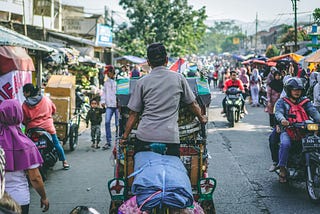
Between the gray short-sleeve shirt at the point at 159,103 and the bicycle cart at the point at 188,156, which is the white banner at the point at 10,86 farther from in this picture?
the gray short-sleeve shirt at the point at 159,103

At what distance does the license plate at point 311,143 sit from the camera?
20.5 feet

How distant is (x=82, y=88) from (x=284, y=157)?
43.1ft

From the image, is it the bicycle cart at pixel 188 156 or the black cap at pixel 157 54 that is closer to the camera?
the black cap at pixel 157 54

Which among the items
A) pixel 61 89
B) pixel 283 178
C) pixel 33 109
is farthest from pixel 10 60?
pixel 283 178

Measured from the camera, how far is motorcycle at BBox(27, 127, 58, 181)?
738cm

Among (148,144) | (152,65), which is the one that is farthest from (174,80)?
(148,144)

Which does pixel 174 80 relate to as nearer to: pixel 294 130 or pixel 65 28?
pixel 294 130

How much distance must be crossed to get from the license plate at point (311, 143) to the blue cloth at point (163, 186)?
3.24 metres

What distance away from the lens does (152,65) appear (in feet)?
14.7

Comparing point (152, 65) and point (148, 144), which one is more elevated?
point (152, 65)

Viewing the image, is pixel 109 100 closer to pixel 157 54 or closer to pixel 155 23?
pixel 157 54

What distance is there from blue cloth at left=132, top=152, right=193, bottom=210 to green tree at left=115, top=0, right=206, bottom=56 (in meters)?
40.3

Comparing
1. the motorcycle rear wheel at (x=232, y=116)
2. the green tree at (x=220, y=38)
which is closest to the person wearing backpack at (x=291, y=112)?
the motorcycle rear wheel at (x=232, y=116)

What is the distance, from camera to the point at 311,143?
6266mm
